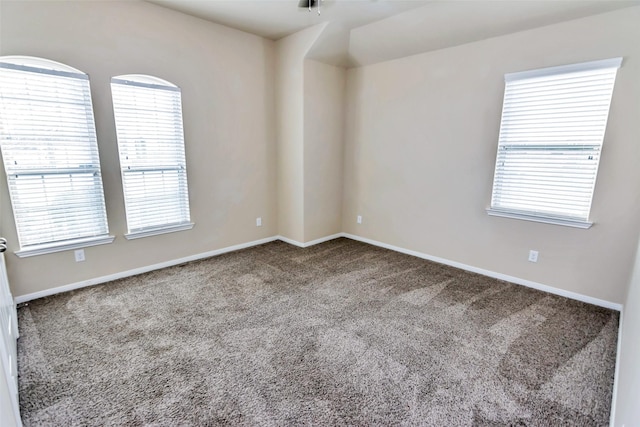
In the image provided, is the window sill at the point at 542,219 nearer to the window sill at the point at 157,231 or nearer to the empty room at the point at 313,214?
the empty room at the point at 313,214

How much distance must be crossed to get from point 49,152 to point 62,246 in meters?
0.86

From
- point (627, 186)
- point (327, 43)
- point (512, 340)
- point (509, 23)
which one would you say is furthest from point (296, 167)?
point (627, 186)

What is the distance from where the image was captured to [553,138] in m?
2.84

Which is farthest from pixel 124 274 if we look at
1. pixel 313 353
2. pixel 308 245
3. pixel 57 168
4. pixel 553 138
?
pixel 553 138

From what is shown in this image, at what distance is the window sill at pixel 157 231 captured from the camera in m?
3.25

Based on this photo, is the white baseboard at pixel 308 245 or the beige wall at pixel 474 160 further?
the white baseboard at pixel 308 245

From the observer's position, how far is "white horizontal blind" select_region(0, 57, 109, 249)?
2508 mm

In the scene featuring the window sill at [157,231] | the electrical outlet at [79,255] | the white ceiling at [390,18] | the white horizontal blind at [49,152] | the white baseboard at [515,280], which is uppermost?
the white ceiling at [390,18]

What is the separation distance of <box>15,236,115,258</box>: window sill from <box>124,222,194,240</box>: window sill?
0.56ft

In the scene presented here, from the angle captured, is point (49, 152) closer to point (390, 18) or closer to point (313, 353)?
point (313, 353)

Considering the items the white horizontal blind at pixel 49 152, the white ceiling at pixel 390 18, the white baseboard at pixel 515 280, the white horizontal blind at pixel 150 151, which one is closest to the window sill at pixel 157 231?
the white horizontal blind at pixel 150 151

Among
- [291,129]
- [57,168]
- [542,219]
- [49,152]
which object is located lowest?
[542,219]

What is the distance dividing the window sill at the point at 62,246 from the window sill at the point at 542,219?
4021 millimetres

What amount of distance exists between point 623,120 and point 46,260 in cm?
514
